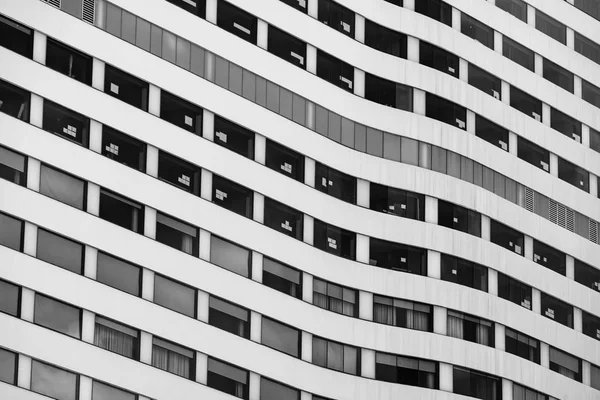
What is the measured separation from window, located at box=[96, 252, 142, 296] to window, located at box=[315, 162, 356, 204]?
12.1 metres

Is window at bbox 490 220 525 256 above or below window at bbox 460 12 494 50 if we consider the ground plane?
below

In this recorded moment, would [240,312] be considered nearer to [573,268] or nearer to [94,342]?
[94,342]

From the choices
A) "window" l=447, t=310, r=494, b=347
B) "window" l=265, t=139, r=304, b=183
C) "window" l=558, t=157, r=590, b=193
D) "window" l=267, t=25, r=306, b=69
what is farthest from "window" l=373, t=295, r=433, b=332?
"window" l=558, t=157, r=590, b=193

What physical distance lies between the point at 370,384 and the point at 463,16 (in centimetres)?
2002

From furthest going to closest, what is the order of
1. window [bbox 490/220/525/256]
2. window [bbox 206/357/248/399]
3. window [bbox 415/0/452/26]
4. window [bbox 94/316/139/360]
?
1. window [bbox 490/220/525/256]
2. window [bbox 415/0/452/26]
3. window [bbox 206/357/248/399]
4. window [bbox 94/316/139/360]

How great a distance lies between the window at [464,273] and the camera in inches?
3546

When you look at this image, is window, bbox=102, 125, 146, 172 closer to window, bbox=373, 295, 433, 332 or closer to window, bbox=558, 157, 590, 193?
window, bbox=373, 295, 433, 332

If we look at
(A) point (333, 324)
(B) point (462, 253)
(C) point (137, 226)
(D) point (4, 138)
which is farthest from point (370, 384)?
(D) point (4, 138)

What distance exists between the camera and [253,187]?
8369cm

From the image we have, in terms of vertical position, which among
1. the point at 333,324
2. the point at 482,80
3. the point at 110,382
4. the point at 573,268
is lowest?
the point at 110,382

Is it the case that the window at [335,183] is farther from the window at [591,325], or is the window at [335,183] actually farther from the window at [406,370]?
the window at [591,325]

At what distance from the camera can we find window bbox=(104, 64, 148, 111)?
260 feet

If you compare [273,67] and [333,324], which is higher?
[273,67]

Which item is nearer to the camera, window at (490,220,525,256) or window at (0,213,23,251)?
window at (0,213,23,251)
